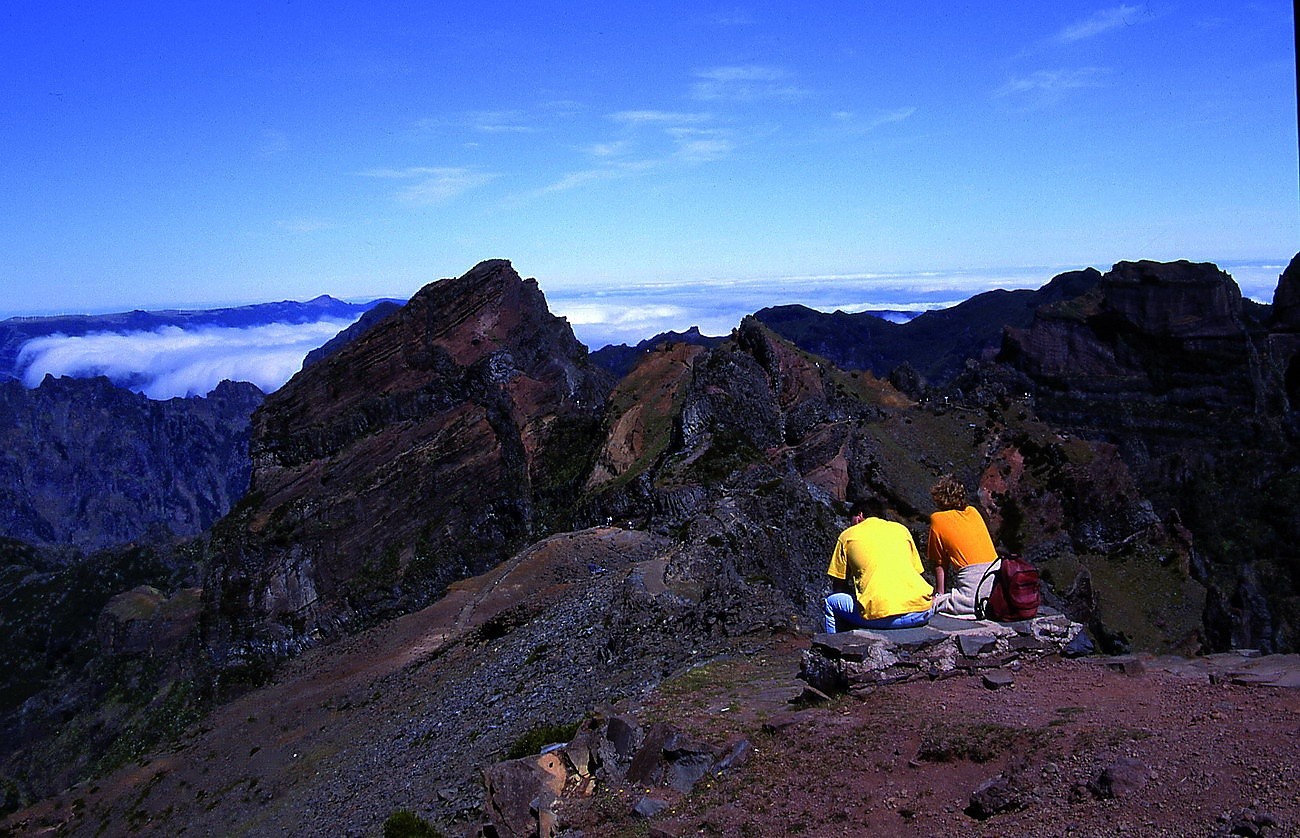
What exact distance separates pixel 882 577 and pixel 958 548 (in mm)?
1128

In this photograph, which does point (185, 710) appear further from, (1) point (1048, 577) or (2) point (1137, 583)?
(2) point (1137, 583)

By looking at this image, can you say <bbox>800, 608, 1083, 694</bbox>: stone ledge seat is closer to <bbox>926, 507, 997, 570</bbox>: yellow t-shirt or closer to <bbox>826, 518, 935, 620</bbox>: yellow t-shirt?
<bbox>826, 518, 935, 620</bbox>: yellow t-shirt

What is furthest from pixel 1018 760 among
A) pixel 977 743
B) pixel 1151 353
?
pixel 1151 353

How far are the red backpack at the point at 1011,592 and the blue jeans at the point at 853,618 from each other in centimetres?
83

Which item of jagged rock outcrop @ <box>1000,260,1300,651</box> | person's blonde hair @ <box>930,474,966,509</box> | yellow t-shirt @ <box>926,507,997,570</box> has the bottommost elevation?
jagged rock outcrop @ <box>1000,260,1300,651</box>

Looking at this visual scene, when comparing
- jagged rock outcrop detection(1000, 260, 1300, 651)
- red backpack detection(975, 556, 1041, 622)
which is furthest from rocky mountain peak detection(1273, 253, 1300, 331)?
red backpack detection(975, 556, 1041, 622)

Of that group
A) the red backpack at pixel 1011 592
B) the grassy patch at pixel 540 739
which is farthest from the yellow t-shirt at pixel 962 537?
the grassy patch at pixel 540 739

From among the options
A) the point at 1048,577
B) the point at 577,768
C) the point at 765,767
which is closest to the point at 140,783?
the point at 577,768

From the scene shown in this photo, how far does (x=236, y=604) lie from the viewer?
2376 inches

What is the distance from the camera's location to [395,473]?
61875 millimetres

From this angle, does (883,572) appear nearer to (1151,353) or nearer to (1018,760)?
(1018,760)

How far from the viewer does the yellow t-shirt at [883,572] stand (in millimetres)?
13695

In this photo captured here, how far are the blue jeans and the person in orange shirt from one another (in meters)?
0.44

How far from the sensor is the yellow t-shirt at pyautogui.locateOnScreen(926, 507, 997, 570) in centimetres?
1362
